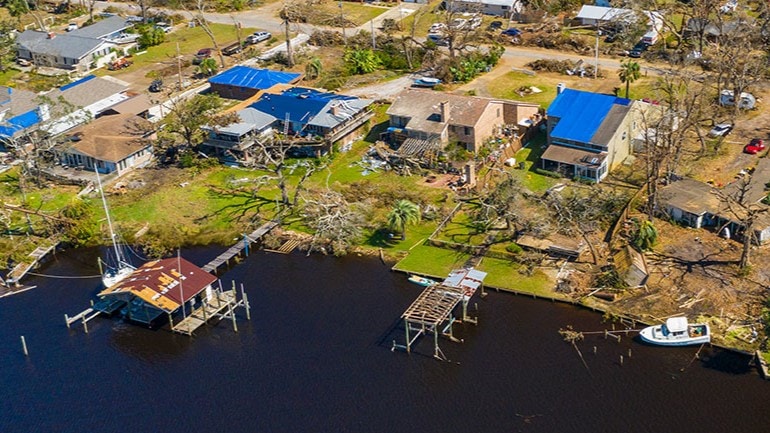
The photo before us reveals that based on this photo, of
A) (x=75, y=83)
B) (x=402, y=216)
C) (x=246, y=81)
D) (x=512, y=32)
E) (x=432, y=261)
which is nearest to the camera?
(x=432, y=261)

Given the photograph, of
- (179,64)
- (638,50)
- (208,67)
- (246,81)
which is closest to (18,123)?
(179,64)

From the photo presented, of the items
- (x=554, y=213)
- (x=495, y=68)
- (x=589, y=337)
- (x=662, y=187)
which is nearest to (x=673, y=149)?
(x=662, y=187)

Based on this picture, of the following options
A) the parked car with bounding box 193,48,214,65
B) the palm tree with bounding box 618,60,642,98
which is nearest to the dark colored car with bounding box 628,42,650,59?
the palm tree with bounding box 618,60,642,98

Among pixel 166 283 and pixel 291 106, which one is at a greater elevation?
pixel 291 106

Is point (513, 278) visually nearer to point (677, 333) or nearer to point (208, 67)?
point (677, 333)

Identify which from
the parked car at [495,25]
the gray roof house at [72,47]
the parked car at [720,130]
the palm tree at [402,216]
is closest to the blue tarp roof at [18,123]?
the gray roof house at [72,47]
